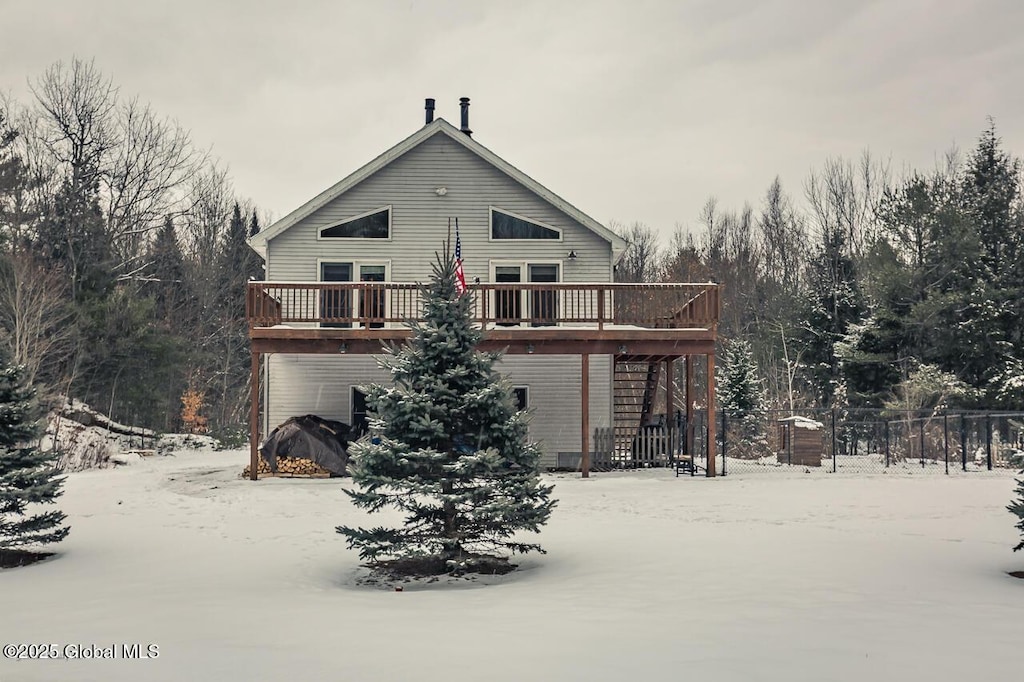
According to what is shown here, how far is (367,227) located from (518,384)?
579 centimetres

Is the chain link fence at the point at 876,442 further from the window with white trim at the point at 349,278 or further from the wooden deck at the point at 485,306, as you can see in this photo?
the window with white trim at the point at 349,278

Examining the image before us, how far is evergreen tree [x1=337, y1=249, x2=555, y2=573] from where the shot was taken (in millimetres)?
10812

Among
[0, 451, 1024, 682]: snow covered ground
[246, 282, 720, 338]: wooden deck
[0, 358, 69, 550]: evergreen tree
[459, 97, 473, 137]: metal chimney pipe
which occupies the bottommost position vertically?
[0, 451, 1024, 682]: snow covered ground

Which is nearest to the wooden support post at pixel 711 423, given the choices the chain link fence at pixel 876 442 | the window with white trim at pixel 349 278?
the chain link fence at pixel 876 442

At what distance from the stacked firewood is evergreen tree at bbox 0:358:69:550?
9.04 m

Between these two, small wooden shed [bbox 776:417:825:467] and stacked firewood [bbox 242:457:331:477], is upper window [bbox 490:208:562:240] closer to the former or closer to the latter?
stacked firewood [bbox 242:457:331:477]

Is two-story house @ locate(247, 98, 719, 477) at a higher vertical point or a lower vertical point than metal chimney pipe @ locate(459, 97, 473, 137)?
lower

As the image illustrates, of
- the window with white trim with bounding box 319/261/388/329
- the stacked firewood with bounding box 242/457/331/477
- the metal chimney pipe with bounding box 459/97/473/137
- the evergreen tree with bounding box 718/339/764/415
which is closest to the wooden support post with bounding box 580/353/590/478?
the window with white trim with bounding box 319/261/388/329

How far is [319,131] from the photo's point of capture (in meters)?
48.8

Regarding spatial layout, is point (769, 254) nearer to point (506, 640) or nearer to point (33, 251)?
point (33, 251)

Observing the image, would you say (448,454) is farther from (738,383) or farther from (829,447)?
(738,383)

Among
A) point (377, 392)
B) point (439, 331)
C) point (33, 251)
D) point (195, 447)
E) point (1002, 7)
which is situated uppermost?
point (1002, 7)

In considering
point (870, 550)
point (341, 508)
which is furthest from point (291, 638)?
point (341, 508)

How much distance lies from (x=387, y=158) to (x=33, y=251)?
17889 millimetres
